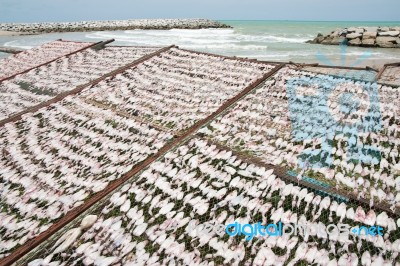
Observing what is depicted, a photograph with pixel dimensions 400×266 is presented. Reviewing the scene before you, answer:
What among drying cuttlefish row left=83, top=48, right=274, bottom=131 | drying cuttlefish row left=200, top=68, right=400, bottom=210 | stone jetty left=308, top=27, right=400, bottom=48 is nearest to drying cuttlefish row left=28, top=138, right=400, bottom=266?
drying cuttlefish row left=200, top=68, right=400, bottom=210

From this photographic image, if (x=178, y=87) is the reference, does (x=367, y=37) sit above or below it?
above

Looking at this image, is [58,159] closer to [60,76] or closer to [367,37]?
[60,76]

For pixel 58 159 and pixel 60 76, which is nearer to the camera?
pixel 58 159

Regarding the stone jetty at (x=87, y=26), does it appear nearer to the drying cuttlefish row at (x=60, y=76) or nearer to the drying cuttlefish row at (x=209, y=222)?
the drying cuttlefish row at (x=60, y=76)

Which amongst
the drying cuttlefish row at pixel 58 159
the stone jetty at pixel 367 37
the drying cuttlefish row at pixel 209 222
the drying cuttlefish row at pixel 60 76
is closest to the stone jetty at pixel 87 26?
the stone jetty at pixel 367 37

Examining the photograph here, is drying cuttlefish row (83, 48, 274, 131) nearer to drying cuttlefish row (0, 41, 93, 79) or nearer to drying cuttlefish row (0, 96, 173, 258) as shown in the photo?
drying cuttlefish row (0, 96, 173, 258)

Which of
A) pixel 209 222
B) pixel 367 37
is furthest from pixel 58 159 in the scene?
pixel 367 37
